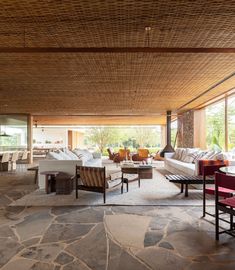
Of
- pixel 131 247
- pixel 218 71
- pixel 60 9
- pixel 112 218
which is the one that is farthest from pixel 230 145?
pixel 60 9

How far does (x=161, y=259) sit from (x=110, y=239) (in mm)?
779

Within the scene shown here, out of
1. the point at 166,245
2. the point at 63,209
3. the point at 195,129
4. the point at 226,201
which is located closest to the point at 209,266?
the point at 166,245

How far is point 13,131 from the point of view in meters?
14.1

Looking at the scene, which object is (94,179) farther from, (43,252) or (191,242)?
(191,242)

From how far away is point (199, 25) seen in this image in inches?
135

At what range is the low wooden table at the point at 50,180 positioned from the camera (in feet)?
19.2

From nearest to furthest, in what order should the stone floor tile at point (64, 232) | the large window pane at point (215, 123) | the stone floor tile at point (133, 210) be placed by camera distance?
the stone floor tile at point (64, 232)
the stone floor tile at point (133, 210)
the large window pane at point (215, 123)

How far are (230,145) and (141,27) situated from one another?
7.17m

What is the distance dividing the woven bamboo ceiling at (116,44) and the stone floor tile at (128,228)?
2.61 metres

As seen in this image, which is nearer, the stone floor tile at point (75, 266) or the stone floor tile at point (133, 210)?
the stone floor tile at point (75, 266)

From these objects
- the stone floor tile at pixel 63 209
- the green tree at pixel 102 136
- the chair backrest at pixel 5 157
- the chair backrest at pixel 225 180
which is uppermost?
the green tree at pixel 102 136

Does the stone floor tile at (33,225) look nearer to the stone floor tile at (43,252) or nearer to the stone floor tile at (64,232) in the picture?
the stone floor tile at (64,232)

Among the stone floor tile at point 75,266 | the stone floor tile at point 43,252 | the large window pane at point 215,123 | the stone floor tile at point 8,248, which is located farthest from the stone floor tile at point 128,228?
the large window pane at point 215,123

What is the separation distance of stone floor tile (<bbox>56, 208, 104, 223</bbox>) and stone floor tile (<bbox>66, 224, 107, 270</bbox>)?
0.46 metres
